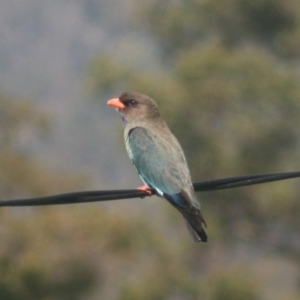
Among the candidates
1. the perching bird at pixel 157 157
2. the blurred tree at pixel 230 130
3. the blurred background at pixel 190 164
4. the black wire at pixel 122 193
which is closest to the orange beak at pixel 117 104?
the perching bird at pixel 157 157

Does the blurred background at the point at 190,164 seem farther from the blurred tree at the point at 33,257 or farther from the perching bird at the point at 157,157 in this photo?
the perching bird at the point at 157,157

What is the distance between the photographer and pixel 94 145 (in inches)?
3332

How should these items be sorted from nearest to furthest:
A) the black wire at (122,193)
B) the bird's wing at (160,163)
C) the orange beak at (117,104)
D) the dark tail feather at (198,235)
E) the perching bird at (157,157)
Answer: the black wire at (122,193) → the dark tail feather at (198,235) → the perching bird at (157,157) → the bird's wing at (160,163) → the orange beak at (117,104)

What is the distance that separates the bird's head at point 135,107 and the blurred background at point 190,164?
12.5 metres

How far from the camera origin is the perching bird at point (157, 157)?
7637 millimetres

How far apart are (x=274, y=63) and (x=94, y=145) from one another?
183 ft

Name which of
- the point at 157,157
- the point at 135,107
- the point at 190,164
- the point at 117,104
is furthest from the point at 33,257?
the point at 157,157

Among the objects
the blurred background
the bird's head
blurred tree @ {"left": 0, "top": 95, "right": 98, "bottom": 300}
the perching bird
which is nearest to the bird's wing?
the perching bird

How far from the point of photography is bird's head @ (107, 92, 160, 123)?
911 cm

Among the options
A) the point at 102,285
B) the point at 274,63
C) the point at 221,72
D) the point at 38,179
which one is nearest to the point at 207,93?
the point at 221,72

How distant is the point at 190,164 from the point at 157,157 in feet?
57.9

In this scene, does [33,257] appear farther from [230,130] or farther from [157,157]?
[157,157]

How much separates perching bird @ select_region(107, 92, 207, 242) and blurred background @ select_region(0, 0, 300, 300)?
1271cm

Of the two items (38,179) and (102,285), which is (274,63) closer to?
(38,179)
